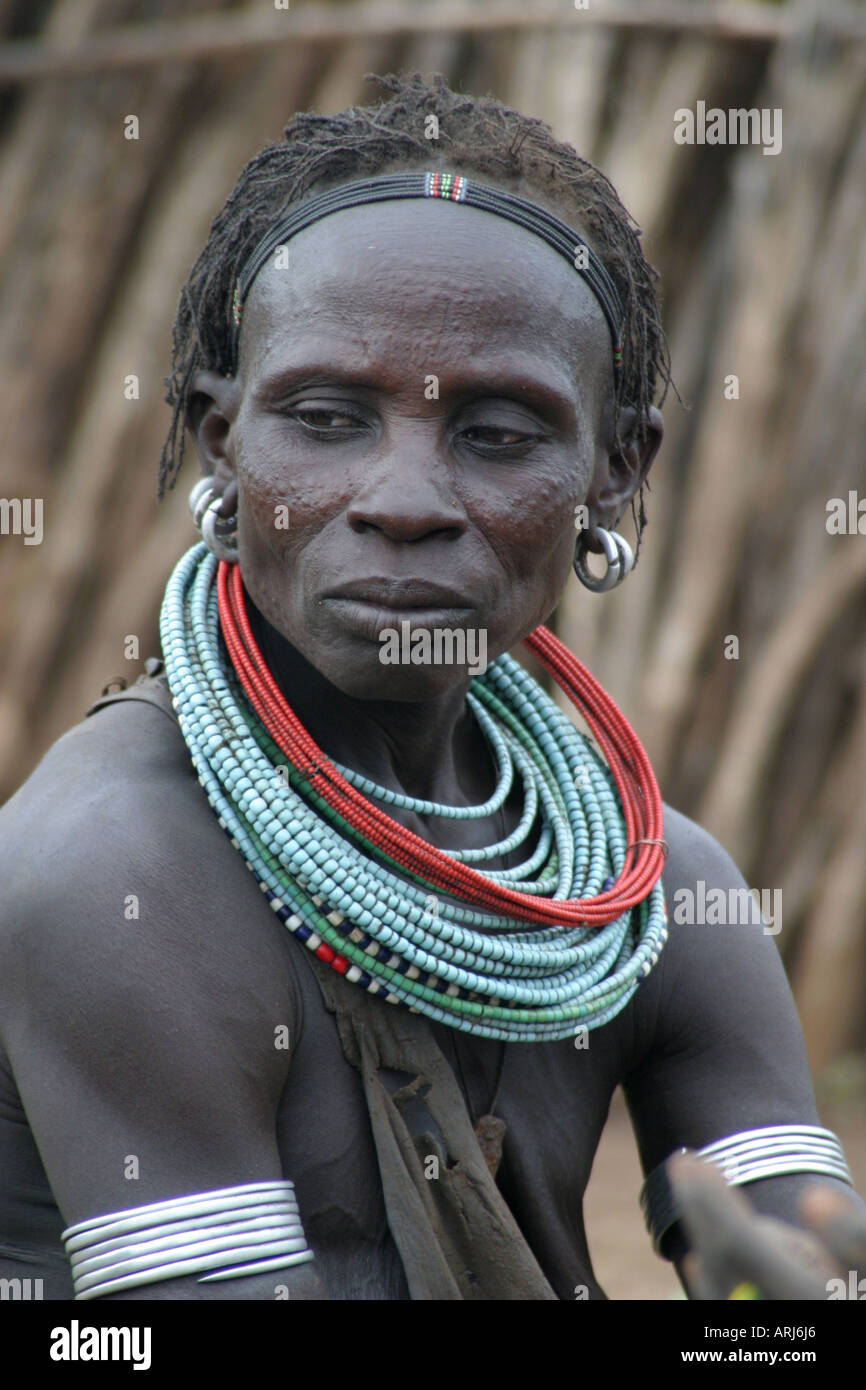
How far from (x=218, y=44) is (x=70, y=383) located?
1268 mm

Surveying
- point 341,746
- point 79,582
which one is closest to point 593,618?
point 79,582

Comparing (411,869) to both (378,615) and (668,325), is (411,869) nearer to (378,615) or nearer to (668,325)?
(378,615)

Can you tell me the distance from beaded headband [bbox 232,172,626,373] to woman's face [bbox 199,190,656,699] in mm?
22

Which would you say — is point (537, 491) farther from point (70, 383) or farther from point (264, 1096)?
point (70, 383)

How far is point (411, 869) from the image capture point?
2205 millimetres

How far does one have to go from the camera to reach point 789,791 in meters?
5.86

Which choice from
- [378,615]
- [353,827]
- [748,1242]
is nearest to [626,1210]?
[353,827]

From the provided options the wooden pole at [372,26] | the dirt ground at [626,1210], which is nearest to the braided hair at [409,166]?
the dirt ground at [626,1210]

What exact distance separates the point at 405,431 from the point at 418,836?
0.58 metres

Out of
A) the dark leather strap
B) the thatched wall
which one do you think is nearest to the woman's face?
the dark leather strap

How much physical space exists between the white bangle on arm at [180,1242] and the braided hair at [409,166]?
114 cm

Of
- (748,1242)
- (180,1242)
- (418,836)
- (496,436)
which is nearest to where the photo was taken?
(748,1242)

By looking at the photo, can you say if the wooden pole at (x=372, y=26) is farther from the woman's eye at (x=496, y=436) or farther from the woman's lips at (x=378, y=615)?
the woman's lips at (x=378, y=615)

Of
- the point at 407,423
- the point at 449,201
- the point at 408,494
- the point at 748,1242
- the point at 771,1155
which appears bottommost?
the point at 748,1242
